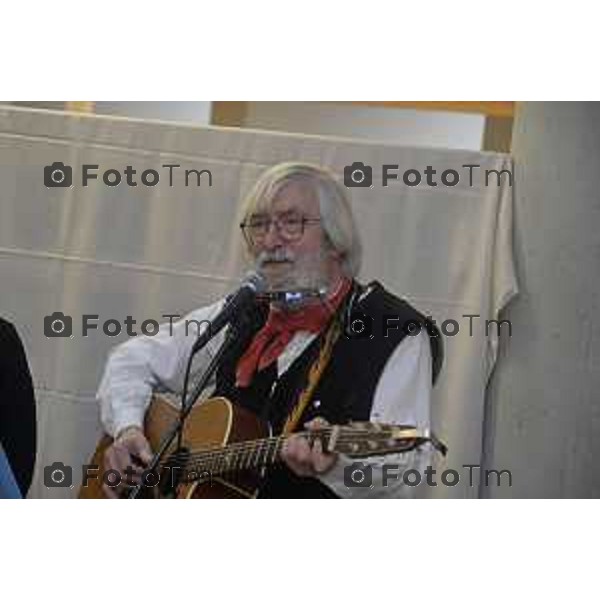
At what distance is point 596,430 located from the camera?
11.7ft

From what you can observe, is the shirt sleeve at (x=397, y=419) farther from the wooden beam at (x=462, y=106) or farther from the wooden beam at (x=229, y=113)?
the wooden beam at (x=229, y=113)

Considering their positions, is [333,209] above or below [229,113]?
below

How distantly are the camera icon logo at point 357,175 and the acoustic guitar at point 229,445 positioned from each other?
650 mm

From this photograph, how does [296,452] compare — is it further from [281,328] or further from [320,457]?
[281,328]

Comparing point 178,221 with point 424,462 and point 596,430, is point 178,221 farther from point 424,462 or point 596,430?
point 596,430

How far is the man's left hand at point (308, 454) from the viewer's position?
3.45m

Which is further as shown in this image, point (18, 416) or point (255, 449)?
point (18, 416)

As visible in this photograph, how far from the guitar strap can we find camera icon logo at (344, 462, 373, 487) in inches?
7.4

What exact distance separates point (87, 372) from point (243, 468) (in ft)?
1.68

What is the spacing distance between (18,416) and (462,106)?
4.91ft

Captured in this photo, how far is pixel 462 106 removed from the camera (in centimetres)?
358

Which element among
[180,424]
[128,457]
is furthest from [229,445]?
[128,457]

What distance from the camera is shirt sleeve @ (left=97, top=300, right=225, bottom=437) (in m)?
3.55
